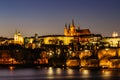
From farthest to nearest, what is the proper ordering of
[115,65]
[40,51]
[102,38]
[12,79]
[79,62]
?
[102,38], [40,51], [79,62], [115,65], [12,79]

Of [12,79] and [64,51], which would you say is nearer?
[12,79]

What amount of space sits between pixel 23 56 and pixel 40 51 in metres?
3.93

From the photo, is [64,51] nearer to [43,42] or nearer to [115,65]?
[115,65]

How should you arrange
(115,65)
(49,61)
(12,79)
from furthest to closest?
1. (49,61)
2. (115,65)
3. (12,79)

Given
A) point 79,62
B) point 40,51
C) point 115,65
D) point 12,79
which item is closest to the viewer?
point 12,79

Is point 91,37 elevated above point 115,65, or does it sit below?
above

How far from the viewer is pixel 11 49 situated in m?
125

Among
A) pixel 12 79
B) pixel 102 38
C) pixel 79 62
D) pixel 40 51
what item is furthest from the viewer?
pixel 102 38

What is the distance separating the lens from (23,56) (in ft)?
394

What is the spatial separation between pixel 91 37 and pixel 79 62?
157ft

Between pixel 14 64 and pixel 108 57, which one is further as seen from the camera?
pixel 14 64

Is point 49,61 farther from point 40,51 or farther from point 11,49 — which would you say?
point 11,49

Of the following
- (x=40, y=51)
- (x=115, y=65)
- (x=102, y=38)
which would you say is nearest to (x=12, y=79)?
(x=115, y=65)

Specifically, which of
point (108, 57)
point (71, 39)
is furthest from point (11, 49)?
point (108, 57)
